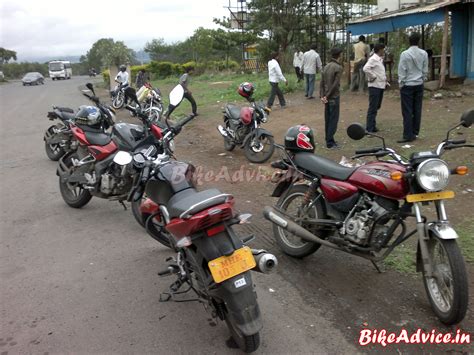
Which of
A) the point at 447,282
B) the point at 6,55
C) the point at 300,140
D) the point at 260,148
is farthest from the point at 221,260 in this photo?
the point at 6,55

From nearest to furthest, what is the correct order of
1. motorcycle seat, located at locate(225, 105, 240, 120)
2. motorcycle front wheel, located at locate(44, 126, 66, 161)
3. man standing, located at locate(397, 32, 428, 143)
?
man standing, located at locate(397, 32, 428, 143)
motorcycle seat, located at locate(225, 105, 240, 120)
motorcycle front wheel, located at locate(44, 126, 66, 161)

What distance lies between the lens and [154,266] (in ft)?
14.0

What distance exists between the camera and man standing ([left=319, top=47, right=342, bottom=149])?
8.14m

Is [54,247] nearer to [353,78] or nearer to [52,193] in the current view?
[52,193]

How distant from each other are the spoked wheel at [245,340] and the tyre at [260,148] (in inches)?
210

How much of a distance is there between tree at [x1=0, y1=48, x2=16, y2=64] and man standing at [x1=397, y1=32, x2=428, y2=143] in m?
72.3

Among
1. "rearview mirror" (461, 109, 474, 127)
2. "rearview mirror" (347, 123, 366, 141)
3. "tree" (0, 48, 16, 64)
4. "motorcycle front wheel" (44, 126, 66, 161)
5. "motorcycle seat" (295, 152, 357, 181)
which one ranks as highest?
"tree" (0, 48, 16, 64)

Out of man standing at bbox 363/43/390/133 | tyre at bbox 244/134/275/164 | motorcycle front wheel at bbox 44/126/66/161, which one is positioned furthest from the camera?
motorcycle front wheel at bbox 44/126/66/161

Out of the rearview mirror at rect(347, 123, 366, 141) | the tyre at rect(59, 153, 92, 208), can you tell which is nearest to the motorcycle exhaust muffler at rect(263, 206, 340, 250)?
the rearview mirror at rect(347, 123, 366, 141)

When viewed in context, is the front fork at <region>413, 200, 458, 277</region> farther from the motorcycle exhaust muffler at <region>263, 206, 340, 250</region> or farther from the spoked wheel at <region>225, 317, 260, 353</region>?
the spoked wheel at <region>225, 317, 260, 353</region>

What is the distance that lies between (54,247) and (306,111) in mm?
8883

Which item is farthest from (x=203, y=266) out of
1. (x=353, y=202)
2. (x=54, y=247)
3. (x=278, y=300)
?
(x=54, y=247)

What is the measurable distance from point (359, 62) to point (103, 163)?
10141mm

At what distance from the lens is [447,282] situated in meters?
3.12
